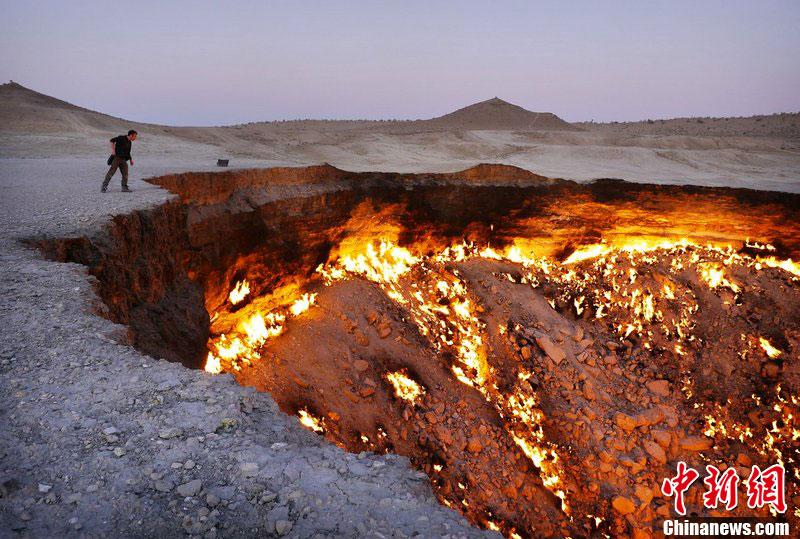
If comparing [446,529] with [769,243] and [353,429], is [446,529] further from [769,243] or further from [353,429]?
[769,243]

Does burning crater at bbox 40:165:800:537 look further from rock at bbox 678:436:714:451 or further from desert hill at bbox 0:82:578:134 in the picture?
desert hill at bbox 0:82:578:134

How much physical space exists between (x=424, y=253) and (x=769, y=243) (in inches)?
Result: 321

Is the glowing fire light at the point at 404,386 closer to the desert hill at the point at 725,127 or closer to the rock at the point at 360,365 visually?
the rock at the point at 360,365

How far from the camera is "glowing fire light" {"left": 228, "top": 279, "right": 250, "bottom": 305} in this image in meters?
8.55

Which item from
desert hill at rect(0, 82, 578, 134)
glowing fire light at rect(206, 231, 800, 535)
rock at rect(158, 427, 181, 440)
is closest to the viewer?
rock at rect(158, 427, 181, 440)

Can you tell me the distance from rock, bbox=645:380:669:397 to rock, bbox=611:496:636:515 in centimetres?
234

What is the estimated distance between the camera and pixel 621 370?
9.00m

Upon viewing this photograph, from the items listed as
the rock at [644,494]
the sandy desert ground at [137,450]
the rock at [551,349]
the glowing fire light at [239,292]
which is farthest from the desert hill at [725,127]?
the sandy desert ground at [137,450]

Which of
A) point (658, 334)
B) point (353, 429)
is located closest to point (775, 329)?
point (658, 334)

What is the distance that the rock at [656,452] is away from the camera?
757 centimetres

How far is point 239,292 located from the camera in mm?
8688

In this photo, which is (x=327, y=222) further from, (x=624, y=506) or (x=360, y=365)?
(x=624, y=506)

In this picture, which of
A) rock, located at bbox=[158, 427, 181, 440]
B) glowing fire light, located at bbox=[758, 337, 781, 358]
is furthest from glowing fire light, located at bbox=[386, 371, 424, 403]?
glowing fire light, located at bbox=[758, 337, 781, 358]

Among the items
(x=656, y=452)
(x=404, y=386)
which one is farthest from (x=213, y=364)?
(x=656, y=452)
